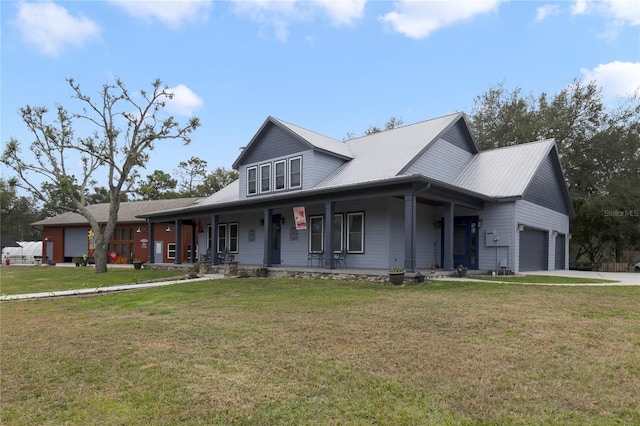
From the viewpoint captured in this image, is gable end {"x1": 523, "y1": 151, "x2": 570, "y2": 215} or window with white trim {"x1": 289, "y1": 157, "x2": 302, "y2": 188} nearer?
gable end {"x1": 523, "y1": 151, "x2": 570, "y2": 215}

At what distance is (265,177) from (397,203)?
6791 millimetres

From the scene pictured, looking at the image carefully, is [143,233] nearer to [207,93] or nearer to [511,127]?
[207,93]

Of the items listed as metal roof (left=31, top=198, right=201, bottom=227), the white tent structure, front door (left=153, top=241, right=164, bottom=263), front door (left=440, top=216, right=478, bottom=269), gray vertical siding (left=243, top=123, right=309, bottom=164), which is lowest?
the white tent structure

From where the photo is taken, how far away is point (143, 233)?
28.8m

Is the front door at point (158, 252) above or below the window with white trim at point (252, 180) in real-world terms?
below

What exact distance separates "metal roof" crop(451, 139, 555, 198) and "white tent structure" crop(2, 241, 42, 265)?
3640 centimetres

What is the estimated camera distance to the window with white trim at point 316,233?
17.2 meters

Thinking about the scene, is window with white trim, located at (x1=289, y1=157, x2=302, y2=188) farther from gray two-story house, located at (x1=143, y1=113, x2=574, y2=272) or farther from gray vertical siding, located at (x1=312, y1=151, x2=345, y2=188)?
gray vertical siding, located at (x1=312, y1=151, x2=345, y2=188)

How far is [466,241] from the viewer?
16.7 meters

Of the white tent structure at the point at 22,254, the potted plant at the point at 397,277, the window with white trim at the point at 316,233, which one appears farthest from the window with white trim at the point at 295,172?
the white tent structure at the point at 22,254

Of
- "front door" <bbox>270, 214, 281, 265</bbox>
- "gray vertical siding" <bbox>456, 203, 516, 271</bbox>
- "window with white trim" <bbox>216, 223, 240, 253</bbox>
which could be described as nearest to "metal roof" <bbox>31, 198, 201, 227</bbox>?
"window with white trim" <bbox>216, 223, 240, 253</bbox>

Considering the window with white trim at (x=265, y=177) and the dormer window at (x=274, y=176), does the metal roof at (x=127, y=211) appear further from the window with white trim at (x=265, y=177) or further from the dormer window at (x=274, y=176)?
the window with white trim at (x=265, y=177)

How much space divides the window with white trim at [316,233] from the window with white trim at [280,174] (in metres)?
2.23

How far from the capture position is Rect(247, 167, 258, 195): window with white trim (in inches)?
781
